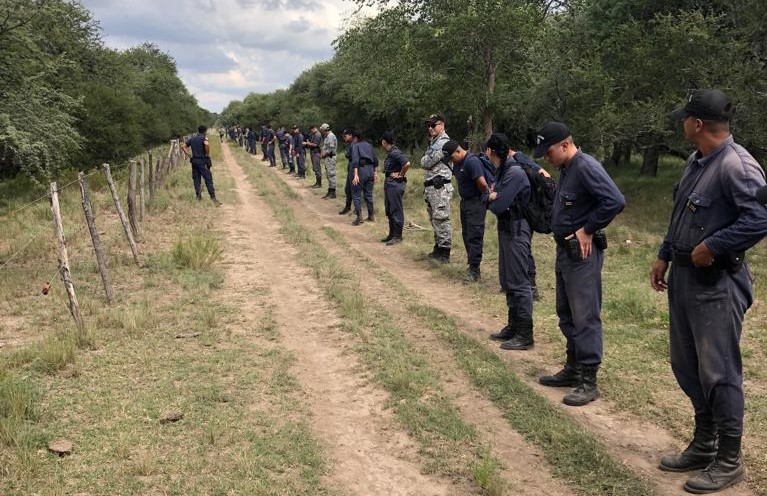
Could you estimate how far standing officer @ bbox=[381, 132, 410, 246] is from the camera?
9.95m

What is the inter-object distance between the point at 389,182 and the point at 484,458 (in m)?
7.16

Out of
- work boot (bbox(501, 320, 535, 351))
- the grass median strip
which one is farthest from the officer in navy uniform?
work boot (bbox(501, 320, 535, 351))

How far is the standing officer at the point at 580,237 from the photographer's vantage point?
4059 millimetres

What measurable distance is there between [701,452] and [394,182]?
24.1 feet

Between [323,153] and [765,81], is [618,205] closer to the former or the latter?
[765,81]

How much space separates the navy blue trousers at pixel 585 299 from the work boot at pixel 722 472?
1.14 meters

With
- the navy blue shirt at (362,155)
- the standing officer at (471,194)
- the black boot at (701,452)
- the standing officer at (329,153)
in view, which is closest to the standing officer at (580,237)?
the black boot at (701,452)

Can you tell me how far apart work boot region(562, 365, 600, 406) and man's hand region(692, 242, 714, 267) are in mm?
1452

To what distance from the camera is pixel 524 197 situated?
5.36 m

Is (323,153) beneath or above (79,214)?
above

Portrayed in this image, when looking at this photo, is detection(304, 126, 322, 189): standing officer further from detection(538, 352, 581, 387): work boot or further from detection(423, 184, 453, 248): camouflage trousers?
detection(538, 352, 581, 387): work boot

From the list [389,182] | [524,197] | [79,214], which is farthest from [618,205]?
[79,214]

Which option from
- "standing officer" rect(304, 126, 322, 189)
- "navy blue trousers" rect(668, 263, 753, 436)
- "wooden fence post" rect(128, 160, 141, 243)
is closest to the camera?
"navy blue trousers" rect(668, 263, 753, 436)

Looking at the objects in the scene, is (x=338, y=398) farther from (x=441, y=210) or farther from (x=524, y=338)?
(x=441, y=210)
